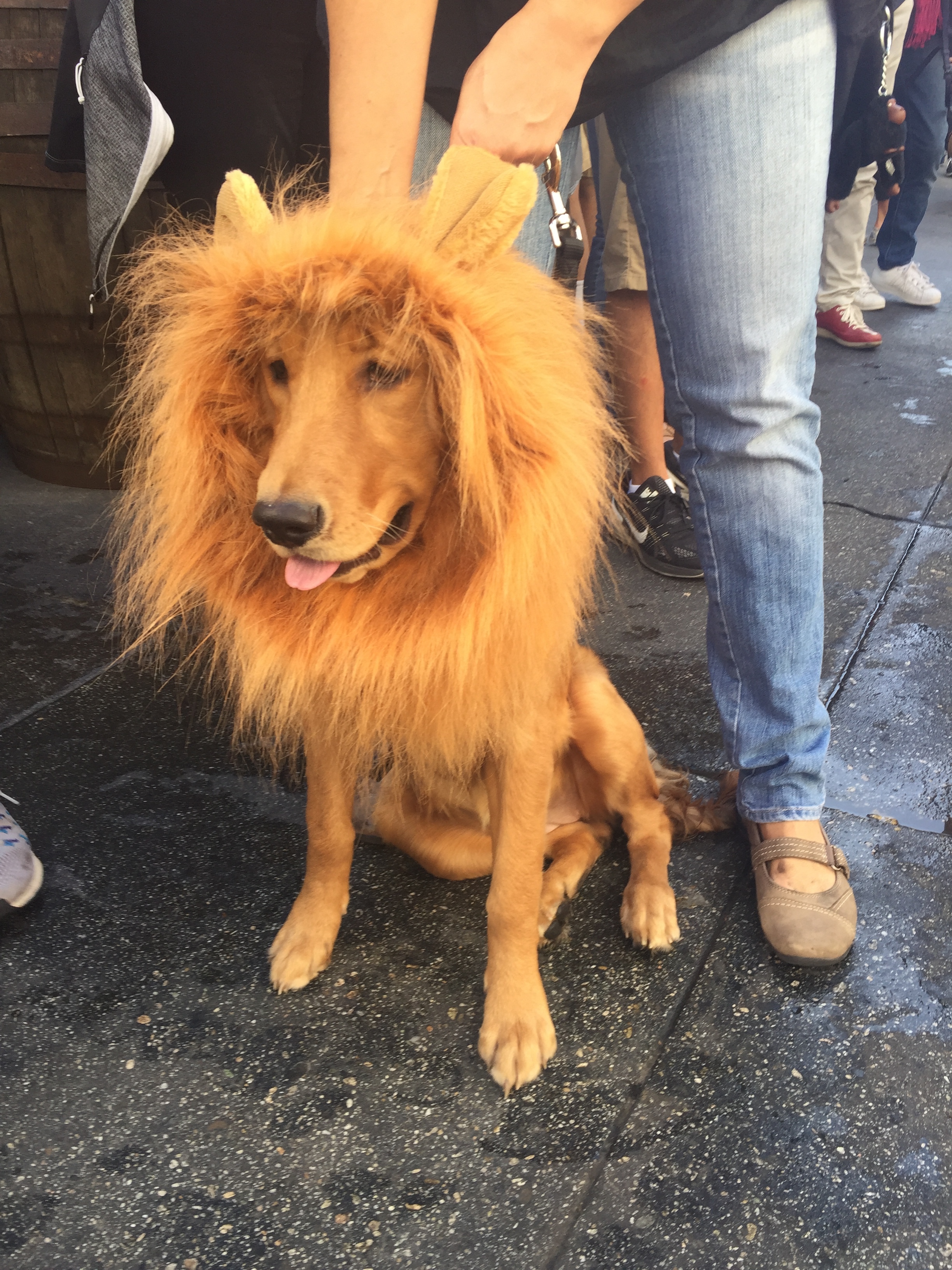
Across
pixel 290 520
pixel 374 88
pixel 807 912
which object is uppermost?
pixel 374 88

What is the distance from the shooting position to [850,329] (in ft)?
18.8

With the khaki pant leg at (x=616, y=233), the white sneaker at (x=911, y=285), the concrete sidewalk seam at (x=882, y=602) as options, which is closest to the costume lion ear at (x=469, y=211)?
the concrete sidewalk seam at (x=882, y=602)

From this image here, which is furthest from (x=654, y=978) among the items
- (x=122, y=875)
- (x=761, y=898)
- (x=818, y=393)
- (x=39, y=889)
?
(x=818, y=393)

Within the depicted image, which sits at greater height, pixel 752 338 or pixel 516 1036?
pixel 752 338

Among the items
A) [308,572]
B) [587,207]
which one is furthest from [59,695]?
[587,207]

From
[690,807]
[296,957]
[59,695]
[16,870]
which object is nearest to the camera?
[296,957]

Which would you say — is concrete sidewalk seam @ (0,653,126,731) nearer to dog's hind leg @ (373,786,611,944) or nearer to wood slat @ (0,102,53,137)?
dog's hind leg @ (373,786,611,944)

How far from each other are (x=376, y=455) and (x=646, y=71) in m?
0.83

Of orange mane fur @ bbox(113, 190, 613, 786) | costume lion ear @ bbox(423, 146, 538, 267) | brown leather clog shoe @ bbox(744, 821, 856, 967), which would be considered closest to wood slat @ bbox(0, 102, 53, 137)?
orange mane fur @ bbox(113, 190, 613, 786)

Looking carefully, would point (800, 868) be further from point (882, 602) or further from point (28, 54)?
point (28, 54)

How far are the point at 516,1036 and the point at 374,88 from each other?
4.94ft

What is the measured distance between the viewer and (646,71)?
1.62m

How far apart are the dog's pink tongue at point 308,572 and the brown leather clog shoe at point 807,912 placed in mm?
1138

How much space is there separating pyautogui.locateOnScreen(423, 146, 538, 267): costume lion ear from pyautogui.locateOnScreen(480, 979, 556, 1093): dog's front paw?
1190 millimetres
